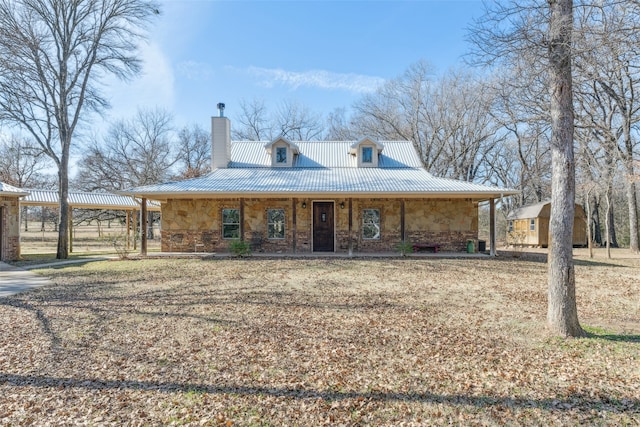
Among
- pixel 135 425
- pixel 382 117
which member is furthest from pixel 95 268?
pixel 382 117

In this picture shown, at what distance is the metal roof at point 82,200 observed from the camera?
58.5ft

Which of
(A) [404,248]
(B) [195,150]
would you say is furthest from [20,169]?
(A) [404,248]

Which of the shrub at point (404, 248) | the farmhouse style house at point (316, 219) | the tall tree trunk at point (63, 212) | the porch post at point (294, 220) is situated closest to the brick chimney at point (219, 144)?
the farmhouse style house at point (316, 219)

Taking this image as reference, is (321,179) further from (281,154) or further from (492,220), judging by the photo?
(492,220)

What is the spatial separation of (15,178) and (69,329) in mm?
36241

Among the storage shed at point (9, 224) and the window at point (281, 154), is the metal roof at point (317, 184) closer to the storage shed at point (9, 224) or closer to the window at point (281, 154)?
the window at point (281, 154)

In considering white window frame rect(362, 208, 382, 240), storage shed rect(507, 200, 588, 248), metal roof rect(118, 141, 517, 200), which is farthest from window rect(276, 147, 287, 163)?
storage shed rect(507, 200, 588, 248)

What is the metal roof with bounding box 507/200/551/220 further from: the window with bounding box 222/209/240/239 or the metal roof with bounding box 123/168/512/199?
the window with bounding box 222/209/240/239

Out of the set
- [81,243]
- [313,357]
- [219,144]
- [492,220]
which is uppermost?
[219,144]

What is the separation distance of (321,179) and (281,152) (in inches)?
132

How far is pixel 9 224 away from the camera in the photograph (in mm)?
13031

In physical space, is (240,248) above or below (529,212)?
below

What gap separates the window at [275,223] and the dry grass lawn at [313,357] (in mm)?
6853

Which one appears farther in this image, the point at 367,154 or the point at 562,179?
the point at 367,154
